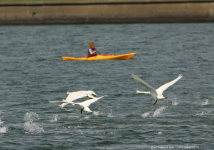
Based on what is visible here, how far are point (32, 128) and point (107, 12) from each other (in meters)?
41.3

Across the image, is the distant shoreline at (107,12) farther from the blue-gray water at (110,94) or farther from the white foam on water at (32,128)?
the white foam on water at (32,128)

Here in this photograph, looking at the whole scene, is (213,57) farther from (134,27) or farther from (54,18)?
(54,18)

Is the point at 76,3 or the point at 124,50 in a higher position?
the point at 76,3

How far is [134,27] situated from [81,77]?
102ft

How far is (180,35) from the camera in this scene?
47844mm

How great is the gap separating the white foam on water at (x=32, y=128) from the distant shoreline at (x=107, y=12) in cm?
4011

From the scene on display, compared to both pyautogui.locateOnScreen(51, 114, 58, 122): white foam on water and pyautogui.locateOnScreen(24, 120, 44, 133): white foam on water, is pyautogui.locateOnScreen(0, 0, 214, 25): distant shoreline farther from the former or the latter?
pyautogui.locateOnScreen(24, 120, 44, 133): white foam on water

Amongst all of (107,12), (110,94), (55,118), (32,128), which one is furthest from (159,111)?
(107,12)

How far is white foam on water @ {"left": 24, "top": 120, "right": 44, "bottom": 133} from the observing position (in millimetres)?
14297

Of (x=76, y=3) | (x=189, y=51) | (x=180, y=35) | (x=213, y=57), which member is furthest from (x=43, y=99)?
(x=76, y=3)

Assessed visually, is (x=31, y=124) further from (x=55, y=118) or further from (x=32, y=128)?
(x=55, y=118)

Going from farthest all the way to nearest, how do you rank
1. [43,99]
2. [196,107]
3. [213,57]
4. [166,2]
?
[166,2], [213,57], [43,99], [196,107]

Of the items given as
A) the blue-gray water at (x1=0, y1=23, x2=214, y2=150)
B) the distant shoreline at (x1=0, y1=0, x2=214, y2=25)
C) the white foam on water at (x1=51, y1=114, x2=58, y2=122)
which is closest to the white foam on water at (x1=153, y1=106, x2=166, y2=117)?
the blue-gray water at (x1=0, y1=23, x2=214, y2=150)

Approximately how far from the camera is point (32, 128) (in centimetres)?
1452
